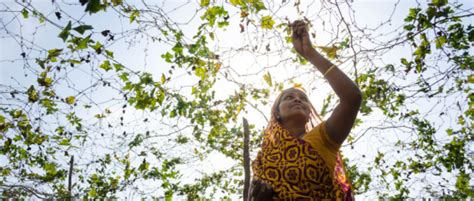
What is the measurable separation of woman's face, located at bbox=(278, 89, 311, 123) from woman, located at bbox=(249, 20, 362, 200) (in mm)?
159

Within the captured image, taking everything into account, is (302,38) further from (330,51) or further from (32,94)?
(32,94)

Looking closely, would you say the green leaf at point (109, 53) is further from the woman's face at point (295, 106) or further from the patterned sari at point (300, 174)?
the patterned sari at point (300, 174)

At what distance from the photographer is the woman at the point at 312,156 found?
170cm

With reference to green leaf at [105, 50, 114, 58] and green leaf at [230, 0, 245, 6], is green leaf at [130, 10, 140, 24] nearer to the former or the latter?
green leaf at [105, 50, 114, 58]

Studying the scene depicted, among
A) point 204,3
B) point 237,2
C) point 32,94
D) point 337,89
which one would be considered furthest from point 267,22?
point 32,94

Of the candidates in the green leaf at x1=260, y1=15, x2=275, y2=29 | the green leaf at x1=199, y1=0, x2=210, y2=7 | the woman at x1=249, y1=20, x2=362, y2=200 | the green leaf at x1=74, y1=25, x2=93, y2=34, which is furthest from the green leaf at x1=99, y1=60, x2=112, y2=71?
the woman at x1=249, y1=20, x2=362, y2=200

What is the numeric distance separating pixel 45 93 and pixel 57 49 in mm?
1497

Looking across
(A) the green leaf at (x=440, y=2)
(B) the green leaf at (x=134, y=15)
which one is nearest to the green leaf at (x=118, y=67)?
(B) the green leaf at (x=134, y=15)

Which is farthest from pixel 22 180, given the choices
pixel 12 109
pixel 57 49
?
pixel 57 49

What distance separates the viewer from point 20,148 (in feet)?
18.0

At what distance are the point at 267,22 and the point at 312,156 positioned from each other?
136 cm

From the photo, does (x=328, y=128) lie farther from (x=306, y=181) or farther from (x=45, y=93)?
(x=45, y=93)

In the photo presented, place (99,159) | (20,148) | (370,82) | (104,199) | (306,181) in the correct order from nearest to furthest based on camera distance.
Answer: (306,181), (370,82), (20,148), (99,159), (104,199)

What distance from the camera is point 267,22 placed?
272cm
